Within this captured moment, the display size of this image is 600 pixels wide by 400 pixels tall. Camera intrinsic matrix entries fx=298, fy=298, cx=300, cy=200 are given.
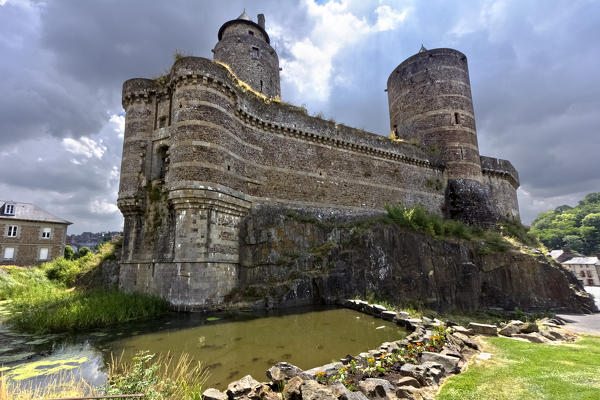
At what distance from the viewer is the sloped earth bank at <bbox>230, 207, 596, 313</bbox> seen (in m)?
13.9

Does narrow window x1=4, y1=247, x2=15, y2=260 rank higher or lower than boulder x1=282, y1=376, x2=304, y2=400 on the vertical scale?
higher

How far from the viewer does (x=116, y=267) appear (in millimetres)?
16922

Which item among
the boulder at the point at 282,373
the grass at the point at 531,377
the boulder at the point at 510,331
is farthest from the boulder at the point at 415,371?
the boulder at the point at 510,331

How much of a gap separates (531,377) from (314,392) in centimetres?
378

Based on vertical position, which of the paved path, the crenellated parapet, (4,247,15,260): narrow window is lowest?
the paved path

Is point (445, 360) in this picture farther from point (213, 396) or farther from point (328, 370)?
point (213, 396)

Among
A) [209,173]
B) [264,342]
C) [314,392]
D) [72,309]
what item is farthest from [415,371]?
[209,173]

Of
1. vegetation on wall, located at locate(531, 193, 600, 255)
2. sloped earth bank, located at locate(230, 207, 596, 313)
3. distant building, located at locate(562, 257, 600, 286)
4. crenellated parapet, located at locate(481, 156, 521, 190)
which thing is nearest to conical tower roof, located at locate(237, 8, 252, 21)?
sloped earth bank, located at locate(230, 207, 596, 313)

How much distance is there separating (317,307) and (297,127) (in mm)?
10403

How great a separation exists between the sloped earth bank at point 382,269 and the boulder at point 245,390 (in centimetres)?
848

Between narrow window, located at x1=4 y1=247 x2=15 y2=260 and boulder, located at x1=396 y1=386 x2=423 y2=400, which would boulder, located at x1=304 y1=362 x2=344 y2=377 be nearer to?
boulder, located at x1=396 y1=386 x2=423 y2=400

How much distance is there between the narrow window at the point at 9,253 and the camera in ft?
94.9

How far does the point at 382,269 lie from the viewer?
15.4 meters

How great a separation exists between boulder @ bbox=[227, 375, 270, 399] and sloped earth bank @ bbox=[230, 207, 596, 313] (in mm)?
8477
